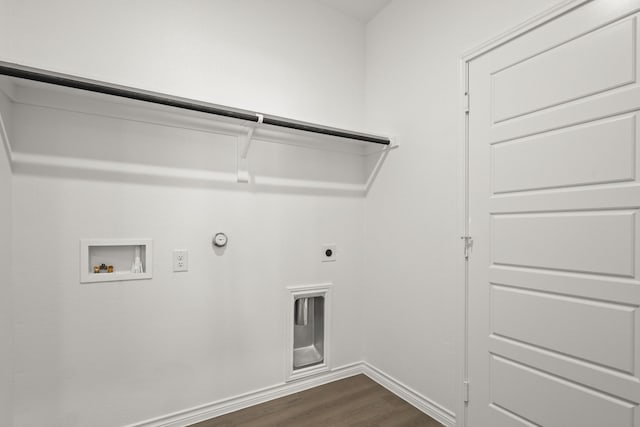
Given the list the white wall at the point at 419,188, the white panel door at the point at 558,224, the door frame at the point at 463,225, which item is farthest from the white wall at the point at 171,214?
the white panel door at the point at 558,224

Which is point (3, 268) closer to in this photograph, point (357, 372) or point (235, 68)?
point (235, 68)

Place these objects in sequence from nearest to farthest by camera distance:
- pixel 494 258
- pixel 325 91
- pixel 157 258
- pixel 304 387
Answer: pixel 494 258
pixel 157 258
pixel 304 387
pixel 325 91

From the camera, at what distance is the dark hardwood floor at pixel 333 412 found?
192 centimetres

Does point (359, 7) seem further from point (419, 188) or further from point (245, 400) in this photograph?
point (245, 400)

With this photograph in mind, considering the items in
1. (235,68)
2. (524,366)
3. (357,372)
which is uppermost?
(235,68)

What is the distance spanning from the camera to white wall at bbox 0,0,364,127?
1603mm

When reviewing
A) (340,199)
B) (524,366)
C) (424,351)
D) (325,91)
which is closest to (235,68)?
(325,91)

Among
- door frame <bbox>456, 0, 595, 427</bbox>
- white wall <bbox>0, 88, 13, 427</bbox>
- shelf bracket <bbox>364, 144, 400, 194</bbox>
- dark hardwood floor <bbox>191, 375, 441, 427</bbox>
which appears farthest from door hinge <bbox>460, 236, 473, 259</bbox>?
white wall <bbox>0, 88, 13, 427</bbox>

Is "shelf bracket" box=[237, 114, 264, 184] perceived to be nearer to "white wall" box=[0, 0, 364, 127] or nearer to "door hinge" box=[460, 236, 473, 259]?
"white wall" box=[0, 0, 364, 127]

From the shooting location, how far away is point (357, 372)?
2.56m

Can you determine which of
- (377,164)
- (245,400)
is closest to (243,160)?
(377,164)

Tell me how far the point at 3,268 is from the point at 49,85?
2.85 feet

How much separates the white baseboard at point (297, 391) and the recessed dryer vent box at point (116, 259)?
864 millimetres

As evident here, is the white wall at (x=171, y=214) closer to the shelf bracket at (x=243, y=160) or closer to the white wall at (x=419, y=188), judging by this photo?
the shelf bracket at (x=243, y=160)
